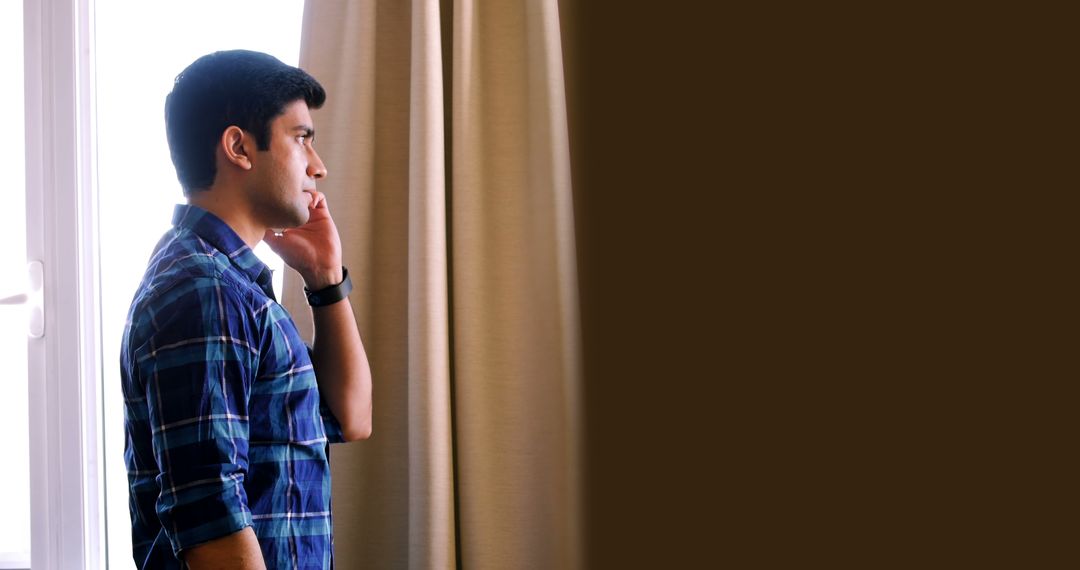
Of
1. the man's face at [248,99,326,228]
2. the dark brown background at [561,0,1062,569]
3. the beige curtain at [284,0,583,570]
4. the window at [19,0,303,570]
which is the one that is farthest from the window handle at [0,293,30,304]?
the dark brown background at [561,0,1062,569]

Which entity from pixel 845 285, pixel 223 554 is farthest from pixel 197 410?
pixel 845 285

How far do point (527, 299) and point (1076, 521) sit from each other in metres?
1.05

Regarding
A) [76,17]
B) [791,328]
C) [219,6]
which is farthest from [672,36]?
[76,17]

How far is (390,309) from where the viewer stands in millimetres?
1607

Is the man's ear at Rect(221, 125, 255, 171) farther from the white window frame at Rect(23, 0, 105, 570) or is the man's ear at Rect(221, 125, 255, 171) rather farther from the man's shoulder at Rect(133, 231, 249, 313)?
the white window frame at Rect(23, 0, 105, 570)

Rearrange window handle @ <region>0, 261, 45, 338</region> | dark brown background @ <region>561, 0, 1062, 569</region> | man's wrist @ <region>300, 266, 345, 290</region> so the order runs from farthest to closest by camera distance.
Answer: window handle @ <region>0, 261, 45, 338</region> → man's wrist @ <region>300, 266, 345, 290</region> → dark brown background @ <region>561, 0, 1062, 569</region>

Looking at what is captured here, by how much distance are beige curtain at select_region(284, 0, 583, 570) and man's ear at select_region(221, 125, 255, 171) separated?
53cm

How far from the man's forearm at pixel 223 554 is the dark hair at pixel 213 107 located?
438 millimetres

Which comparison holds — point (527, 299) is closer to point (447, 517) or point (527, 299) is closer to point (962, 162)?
point (447, 517)

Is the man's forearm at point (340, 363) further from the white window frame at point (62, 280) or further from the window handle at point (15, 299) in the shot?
the window handle at point (15, 299)

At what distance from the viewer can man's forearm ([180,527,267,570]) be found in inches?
32.4

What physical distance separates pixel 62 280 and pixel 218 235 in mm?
1024

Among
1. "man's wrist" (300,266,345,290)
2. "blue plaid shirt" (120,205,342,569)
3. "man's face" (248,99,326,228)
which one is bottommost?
"blue plaid shirt" (120,205,342,569)

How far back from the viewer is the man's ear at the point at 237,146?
991 millimetres
